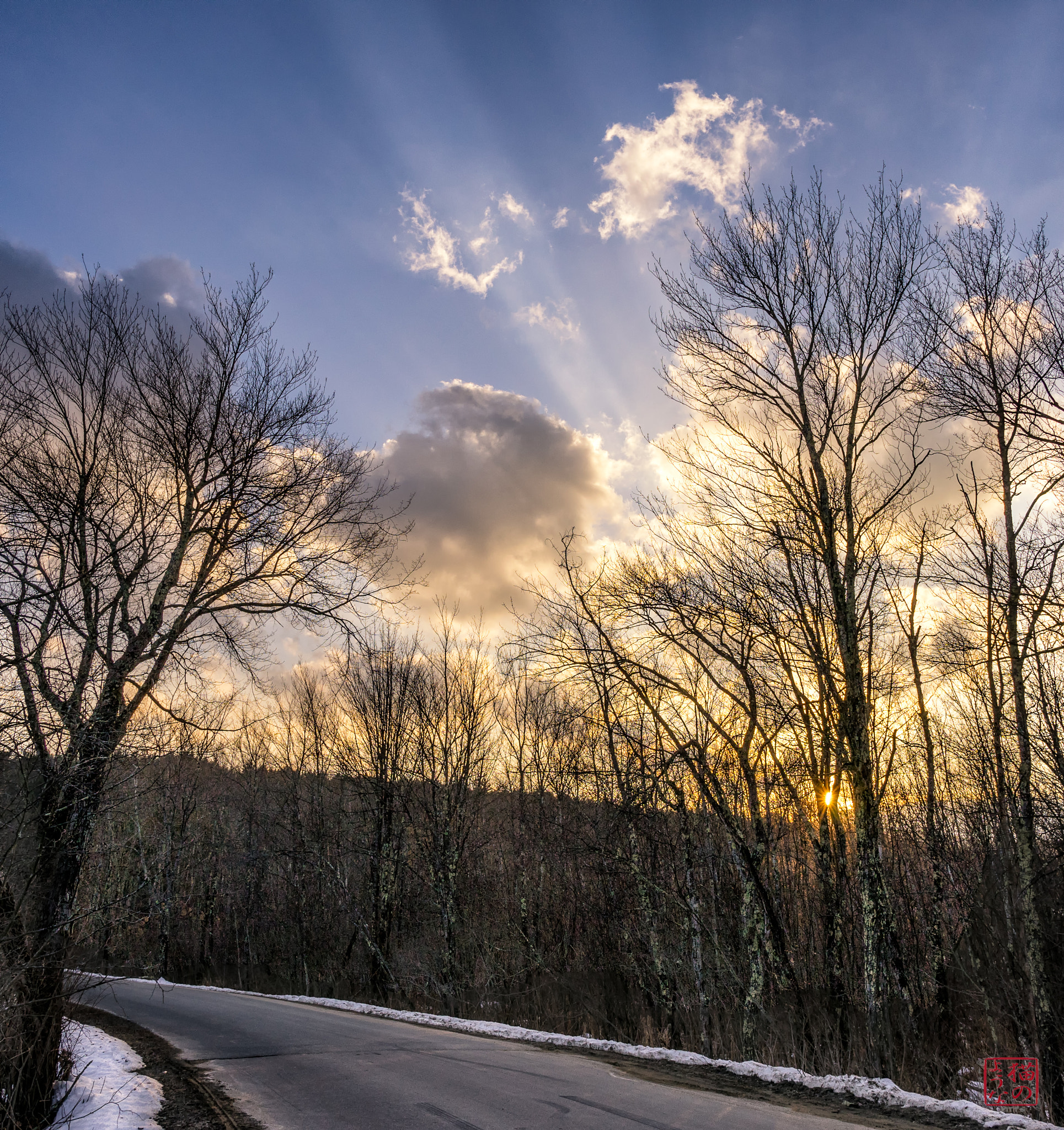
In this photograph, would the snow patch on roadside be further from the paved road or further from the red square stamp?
the red square stamp

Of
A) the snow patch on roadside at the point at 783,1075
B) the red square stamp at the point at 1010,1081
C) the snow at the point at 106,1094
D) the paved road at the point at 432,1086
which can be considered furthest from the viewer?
the red square stamp at the point at 1010,1081

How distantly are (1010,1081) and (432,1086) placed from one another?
24.2 ft

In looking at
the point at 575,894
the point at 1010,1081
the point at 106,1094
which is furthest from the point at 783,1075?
the point at 575,894

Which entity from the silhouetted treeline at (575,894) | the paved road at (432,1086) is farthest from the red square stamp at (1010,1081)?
the paved road at (432,1086)

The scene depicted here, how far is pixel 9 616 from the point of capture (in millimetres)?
7230

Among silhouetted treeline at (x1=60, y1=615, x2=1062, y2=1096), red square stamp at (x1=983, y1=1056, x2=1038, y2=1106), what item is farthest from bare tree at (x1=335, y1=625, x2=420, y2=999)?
red square stamp at (x1=983, y1=1056, x2=1038, y2=1106)

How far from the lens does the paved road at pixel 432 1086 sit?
577 centimetres

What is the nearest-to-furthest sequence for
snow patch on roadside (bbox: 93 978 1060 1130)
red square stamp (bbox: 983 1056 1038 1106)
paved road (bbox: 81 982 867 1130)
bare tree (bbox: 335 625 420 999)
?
paved road (bbox: 81 982 867 1130) < snow patch on roadside (bbox: 93 978 1060 1130) < red square stamp (bbox: 983 1056 1038 1106) < bare tree (bbox: 335 625 420 999)

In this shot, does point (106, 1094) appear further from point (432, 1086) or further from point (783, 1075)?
point (783, 1075)

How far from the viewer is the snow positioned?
6.25 meters

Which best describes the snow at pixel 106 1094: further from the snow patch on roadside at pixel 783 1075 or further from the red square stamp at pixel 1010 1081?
the red square stamp at pixel 1010 1081

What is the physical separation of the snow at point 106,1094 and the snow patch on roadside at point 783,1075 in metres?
1.04

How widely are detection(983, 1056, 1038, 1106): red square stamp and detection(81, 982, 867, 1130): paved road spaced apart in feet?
14.4

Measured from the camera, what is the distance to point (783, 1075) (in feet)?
24.5
